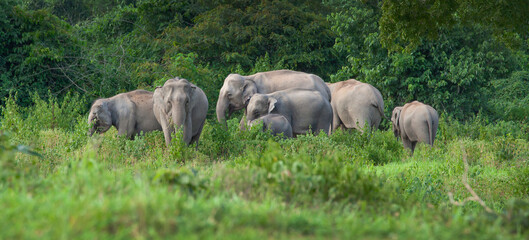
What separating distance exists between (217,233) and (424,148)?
9.99 metres

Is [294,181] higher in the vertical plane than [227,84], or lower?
higher

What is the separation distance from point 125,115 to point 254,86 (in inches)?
142

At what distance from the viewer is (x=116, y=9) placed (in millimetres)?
29031

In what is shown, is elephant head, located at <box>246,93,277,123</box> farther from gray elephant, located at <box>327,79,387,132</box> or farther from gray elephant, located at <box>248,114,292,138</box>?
gray elephant, located at <box>327,79,387,132</box>

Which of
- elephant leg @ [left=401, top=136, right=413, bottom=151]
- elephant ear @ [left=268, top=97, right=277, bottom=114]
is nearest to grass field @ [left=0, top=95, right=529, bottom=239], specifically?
elephant ear @ [left=268, top=97, right=277, bottom=114]

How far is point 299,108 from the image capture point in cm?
1417

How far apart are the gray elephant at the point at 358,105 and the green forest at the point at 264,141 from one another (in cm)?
191

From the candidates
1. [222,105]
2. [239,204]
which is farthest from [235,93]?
[239,204]

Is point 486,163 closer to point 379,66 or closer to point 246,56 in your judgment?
point 379,66

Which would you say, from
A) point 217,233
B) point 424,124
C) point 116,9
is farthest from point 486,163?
point 116,9

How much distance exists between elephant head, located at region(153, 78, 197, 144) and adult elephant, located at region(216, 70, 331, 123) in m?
3.26

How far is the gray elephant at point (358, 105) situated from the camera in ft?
52.6

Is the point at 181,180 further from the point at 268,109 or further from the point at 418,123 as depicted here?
the point at 418,123

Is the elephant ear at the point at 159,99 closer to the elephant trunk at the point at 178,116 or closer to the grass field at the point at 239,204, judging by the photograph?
the elephant trunk at the point at 178,116
